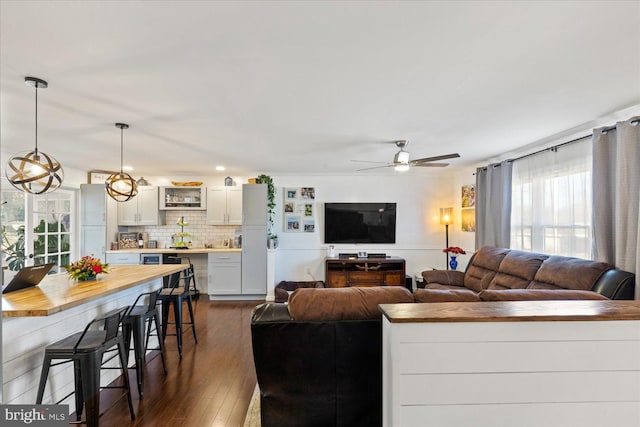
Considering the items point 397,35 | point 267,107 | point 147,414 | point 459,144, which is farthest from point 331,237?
point 397,35

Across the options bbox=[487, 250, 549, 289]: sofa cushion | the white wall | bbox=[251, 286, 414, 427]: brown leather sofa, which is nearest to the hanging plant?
the white wall

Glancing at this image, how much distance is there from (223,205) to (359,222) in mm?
2626

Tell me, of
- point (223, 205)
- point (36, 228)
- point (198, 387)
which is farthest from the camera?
point (223, 205)

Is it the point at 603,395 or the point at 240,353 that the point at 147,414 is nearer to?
the point at 240,353

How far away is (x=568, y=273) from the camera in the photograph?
3.14 m

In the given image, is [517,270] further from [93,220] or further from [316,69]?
[93,220]

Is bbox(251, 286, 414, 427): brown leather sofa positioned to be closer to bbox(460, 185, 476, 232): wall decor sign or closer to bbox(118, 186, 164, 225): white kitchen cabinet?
bbox(460, 185, 476, 232): wall decor sign

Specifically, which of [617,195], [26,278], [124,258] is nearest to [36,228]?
[124,258]

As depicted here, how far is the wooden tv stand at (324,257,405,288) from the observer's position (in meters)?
6.13

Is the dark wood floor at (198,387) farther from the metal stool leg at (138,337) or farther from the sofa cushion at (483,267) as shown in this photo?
the sofa cushion at (483,267)

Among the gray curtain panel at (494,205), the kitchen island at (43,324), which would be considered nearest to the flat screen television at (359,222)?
the gray curtain panel at (494,205)

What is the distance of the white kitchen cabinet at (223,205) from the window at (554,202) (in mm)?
4627

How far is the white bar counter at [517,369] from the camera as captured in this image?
5.49ft

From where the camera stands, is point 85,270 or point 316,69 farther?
point 85,270
